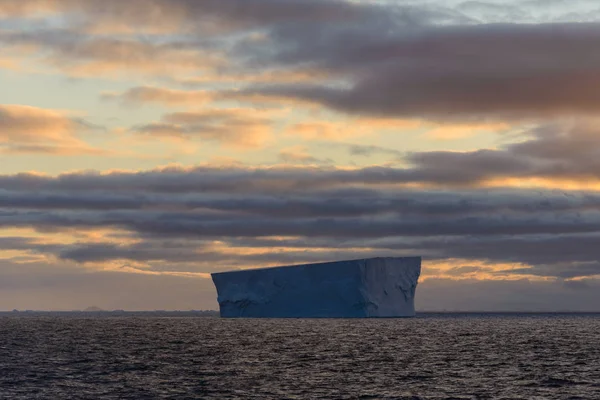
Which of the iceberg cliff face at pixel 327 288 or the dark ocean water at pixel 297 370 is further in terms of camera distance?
the iceberg cliff face at pixel 327 288

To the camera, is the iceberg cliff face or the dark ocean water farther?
the iceberg cliff face

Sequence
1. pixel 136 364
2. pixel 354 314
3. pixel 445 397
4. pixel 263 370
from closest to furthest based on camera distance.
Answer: pixel 445 397, pixel 263 370, pixel 136 364, pixel 354 314

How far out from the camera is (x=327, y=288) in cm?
10894

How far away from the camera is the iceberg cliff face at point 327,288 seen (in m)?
107

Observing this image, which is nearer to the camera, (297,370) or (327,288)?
(297,370)

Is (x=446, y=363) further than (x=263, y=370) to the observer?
Yes

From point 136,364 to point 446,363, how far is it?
18.9m

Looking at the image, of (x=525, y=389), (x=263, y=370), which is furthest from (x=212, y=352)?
(x=525, y=389)

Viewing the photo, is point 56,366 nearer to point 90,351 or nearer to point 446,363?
point 90,351

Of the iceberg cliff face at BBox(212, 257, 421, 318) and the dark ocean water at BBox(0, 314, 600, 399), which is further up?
the iceberg cliff face at BBox(212, 257, 421, 318)

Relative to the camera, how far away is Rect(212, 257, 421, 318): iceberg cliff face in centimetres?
10725

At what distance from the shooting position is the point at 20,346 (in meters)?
73.2

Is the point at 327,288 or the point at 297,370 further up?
the point at 327,288

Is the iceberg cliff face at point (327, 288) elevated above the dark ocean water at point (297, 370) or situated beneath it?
elevated above
